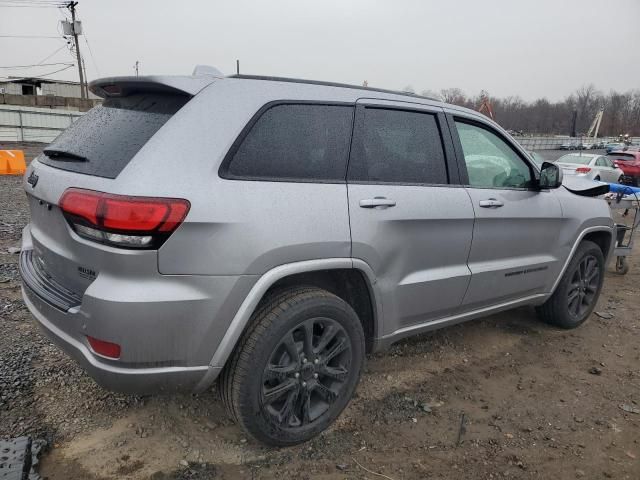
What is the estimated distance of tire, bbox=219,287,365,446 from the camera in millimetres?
2348

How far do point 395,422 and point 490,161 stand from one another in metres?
1.93

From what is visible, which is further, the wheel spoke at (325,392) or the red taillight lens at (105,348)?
the wheel spoke at (325,392)

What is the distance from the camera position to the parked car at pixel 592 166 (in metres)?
17.6

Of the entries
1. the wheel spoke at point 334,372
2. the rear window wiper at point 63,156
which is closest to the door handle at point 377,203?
the wheel spoke at point 334,372

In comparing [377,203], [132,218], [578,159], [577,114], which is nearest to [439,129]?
[377,203]

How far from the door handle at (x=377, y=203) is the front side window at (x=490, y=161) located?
2.84 feet

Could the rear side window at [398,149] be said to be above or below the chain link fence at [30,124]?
above

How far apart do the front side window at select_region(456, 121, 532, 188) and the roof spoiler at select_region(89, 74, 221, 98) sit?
179 centimetres

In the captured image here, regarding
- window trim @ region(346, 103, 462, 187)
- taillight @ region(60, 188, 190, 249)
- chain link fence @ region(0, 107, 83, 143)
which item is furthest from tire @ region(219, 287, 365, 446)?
chain link fence @ region(0, 107, 83, 143)

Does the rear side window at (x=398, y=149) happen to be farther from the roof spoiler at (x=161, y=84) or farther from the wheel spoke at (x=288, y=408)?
the wheel spoke at (x=288, y=408)

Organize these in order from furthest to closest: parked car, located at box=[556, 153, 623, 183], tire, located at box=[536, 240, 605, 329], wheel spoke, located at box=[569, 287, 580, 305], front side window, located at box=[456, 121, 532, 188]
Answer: parked car, located at box=[556, 153, 623, 183] → wheel spoke, located at box=[569, 287, 580, 305] → tire, located at box=[536, 240, 605, 329] → front side window, located at box=[456, 121, 532, 188]

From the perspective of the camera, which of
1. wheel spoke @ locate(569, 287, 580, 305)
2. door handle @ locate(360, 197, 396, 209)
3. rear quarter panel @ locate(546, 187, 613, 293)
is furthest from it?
wheel spoke @ locate(569, 287, 580, 305)

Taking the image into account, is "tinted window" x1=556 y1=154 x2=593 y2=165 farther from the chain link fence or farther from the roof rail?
the chain link fence

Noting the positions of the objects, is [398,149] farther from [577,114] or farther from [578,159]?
[577,114]
